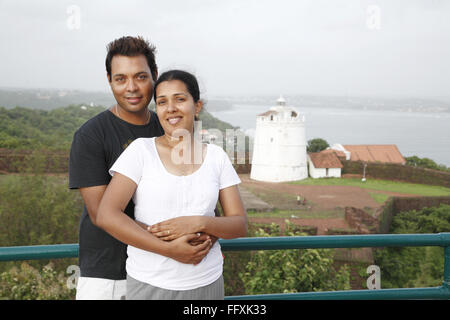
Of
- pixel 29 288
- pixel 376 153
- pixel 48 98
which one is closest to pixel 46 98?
pixel 48 98

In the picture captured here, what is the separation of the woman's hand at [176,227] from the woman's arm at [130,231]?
1cm

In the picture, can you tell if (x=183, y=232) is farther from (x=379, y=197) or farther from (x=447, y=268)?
(x=379, y=197)

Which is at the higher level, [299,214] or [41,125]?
[41,125]

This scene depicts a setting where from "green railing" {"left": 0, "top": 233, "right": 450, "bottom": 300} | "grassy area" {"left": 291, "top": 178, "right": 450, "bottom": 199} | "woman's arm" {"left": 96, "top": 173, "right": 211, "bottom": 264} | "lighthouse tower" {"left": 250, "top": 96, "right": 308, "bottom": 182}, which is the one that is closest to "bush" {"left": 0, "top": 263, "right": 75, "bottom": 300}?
"green railing" {"left": 0, "top": 233, "right": 450, "bottom": 300}

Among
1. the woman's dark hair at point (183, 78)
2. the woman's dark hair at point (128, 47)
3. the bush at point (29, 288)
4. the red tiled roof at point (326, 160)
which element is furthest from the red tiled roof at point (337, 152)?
the woman's dark hair at point (183, 78)

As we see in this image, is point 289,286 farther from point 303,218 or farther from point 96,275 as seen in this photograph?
point 303,218

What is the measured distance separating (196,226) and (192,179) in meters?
0.14

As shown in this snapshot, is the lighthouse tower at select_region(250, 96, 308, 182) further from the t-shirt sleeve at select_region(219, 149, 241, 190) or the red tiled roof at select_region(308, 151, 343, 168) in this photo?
the t-shirt sleeve at select_region(219, 149, 241, 190)

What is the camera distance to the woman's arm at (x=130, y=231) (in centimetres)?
121

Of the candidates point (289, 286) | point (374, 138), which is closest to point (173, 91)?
point (289, 286)

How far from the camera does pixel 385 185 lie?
45.4 metres

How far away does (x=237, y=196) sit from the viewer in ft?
4.41

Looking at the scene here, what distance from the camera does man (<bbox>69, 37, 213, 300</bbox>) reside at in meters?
1.37

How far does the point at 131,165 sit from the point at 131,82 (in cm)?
39
